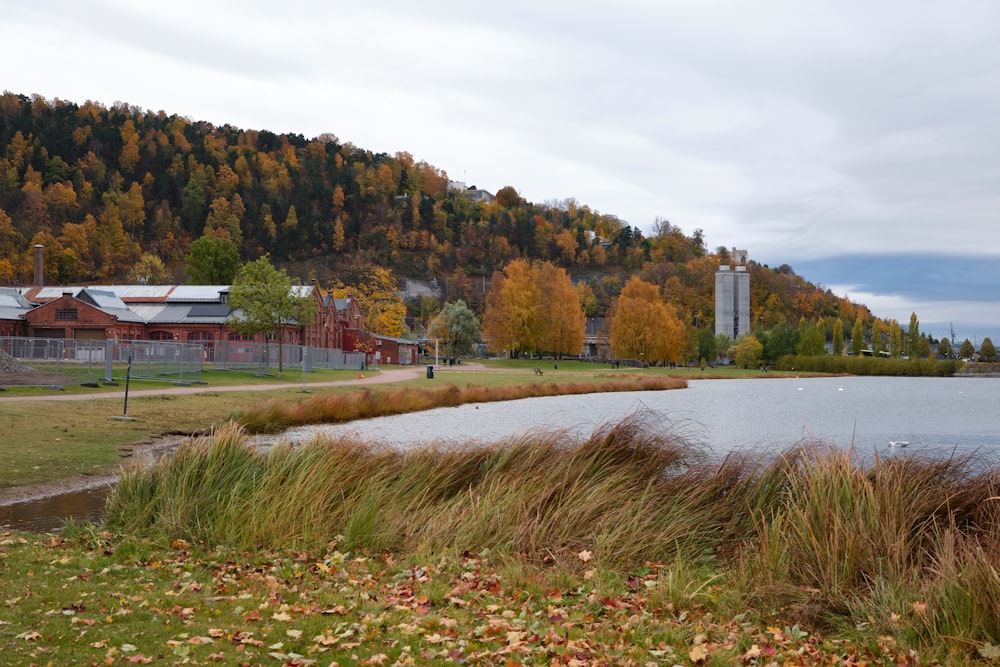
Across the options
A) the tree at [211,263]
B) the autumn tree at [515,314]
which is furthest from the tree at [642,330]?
the tree at [211,263]

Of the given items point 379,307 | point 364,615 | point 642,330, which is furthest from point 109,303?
point 364,615

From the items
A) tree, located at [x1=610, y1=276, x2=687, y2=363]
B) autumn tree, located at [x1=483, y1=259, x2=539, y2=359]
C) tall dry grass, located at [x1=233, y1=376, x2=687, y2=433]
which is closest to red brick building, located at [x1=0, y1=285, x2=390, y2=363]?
tall dry grass, located at [x1=233, y1=376, x2=687, y2=433]

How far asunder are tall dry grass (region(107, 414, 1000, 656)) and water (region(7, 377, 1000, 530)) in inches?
89.3

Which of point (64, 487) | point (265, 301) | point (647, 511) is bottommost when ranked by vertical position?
point (64, 487)

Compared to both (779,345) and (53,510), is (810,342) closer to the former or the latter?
(779,345)

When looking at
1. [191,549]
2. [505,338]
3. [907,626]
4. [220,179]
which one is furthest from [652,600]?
[220,179]

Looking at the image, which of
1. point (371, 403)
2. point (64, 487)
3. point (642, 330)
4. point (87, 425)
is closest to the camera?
→ point (64, 487)

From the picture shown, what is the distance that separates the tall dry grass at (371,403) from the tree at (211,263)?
7057 centimetres

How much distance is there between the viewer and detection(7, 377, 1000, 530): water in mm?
14891

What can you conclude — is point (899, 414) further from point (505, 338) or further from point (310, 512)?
point (505, 338)

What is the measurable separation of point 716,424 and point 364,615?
25857 millimetres

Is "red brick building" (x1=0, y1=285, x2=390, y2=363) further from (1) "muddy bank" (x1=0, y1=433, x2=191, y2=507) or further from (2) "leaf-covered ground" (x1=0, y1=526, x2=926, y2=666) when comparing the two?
(2) "leaf-covered ground" (x1=0, y1=526, x2=926, y2=666)

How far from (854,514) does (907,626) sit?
5.44 ft

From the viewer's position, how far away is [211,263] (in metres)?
111
